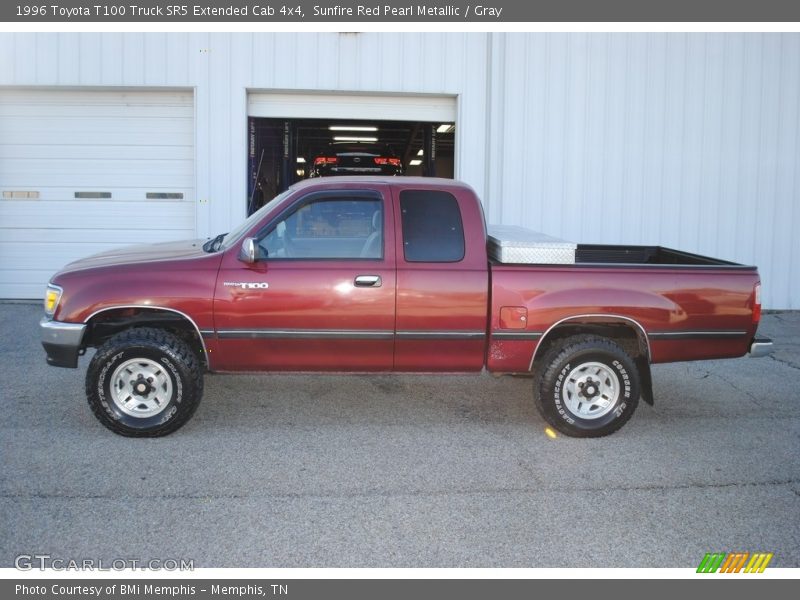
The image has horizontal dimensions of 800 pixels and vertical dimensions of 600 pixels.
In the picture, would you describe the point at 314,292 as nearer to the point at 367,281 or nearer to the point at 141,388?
the point at 367,281

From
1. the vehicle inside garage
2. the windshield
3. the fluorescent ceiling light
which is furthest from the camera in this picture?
the fluorescent ceiling light

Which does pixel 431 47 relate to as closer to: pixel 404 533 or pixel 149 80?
pixel 149 80

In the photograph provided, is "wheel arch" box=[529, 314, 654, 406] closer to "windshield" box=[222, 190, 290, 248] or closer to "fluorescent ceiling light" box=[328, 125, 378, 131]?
"windshield" box=[222, 190, 290, 248]

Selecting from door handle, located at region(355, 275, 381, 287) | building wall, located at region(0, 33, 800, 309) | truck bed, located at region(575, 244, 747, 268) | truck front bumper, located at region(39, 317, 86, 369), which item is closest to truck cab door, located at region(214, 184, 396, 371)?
door handle, located at region(355, 275, 381, 287)

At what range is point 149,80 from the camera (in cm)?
1087

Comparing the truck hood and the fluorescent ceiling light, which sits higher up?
the fluorescent ceiling light

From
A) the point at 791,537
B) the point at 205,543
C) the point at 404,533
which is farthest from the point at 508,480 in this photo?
the point at 205,543

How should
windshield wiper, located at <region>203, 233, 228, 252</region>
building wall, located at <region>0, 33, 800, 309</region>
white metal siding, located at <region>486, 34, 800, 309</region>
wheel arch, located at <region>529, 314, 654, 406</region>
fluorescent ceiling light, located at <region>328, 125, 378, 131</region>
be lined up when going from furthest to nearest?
1. fluorescent ceiling light, located at <region>328, 125, 378, 131</region>
2. white metal siding, located at <region>486, 34, 800, 309</region>
3. building wall, located at <region>0, 33, 800, 309</region>
4. windshield wiper, located at <region>203, 233, 228, 252</region>
5. wheel arch, located at <region>529, 314, 654, 406</region>

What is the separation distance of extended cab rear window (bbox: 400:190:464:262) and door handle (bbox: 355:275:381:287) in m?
0.29

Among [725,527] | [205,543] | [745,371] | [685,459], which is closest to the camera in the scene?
[205,543]

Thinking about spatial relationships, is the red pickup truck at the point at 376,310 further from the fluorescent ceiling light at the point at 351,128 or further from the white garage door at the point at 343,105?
the fluorescent ceiling light at the point at 351,128

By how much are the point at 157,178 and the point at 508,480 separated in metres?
7.84

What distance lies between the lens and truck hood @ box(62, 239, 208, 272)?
6094 mm

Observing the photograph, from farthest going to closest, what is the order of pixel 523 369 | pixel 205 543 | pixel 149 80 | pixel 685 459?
1. pixel 149 80
2. pixel 523 369
3. pixel 685 459
4. pixel 205 543
